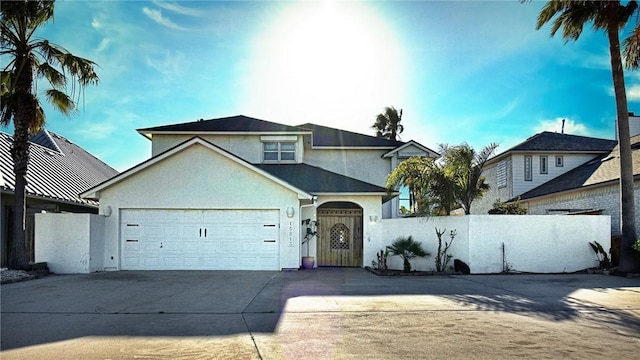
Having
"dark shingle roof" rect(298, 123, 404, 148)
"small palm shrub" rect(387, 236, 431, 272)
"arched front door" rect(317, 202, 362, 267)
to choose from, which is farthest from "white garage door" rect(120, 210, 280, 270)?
"dark shingle roof" rect(298, 123, 404, 148)

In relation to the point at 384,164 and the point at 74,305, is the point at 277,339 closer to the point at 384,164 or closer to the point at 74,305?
the point at 74,305

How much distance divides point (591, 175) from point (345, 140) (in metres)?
11.9

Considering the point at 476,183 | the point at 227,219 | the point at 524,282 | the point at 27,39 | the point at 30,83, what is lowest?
the point at 524,282

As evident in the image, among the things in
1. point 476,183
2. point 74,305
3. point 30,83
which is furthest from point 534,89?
point 30,83

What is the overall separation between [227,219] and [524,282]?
1003 cm

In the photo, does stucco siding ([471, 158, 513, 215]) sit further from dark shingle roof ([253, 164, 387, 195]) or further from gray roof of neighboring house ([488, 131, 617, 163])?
dark shingle roof ([253, 164, 387, 195])

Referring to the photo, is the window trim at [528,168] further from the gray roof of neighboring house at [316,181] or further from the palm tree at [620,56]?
the gray roof of neighboring house at [316,181]

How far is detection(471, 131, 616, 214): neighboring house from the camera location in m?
24.5

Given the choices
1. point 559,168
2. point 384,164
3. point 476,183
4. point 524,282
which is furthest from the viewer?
point 559,168

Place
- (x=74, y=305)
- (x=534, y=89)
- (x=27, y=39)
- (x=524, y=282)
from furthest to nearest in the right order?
(x=534, y=89)
(x=27, y=39)
(x=524, y=282)
(x=74, y=305)

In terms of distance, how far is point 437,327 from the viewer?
7.11 metres

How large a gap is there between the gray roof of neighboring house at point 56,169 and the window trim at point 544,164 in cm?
2361

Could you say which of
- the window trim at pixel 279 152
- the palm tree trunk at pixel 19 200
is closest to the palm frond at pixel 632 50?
the window trim at pixel 279 152

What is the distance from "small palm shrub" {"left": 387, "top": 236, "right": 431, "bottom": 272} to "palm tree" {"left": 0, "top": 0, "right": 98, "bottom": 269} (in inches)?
471
